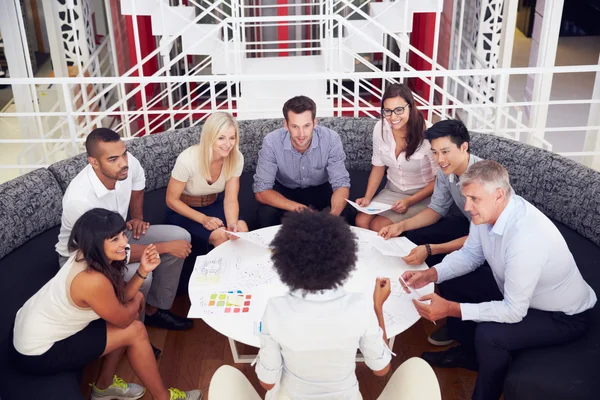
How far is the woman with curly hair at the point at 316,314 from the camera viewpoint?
1615 millimetres

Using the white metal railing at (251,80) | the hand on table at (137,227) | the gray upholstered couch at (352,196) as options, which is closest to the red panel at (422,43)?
the white metal railing at (251,80)

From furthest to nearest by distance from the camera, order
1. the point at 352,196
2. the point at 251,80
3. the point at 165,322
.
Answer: the point at 251,80
the point at 352,196
the point at 165,322

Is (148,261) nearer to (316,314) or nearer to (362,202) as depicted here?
(316,314)

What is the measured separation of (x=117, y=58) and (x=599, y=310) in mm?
5571

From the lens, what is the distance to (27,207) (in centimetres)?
293

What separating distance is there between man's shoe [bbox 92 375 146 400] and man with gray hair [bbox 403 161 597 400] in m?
1.19

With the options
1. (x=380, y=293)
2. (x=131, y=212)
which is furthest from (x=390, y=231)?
(x=131, y=212)

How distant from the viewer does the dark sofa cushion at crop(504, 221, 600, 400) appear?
2080mm

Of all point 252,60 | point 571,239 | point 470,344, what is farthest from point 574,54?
point 470,344

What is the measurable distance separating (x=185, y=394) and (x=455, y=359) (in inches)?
45.5

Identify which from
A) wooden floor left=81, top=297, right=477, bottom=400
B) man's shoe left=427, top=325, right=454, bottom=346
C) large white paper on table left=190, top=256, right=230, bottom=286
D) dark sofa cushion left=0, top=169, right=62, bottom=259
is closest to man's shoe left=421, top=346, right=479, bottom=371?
wooden floor left=81, top=297, right=477, bottom=400

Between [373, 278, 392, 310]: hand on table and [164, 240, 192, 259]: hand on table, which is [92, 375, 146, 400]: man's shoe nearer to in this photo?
[164, 240, 192, 259]: hand on table

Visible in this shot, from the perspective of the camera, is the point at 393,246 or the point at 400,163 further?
the point at 400,163

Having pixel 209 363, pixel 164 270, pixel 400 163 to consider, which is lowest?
pixel 209 363
